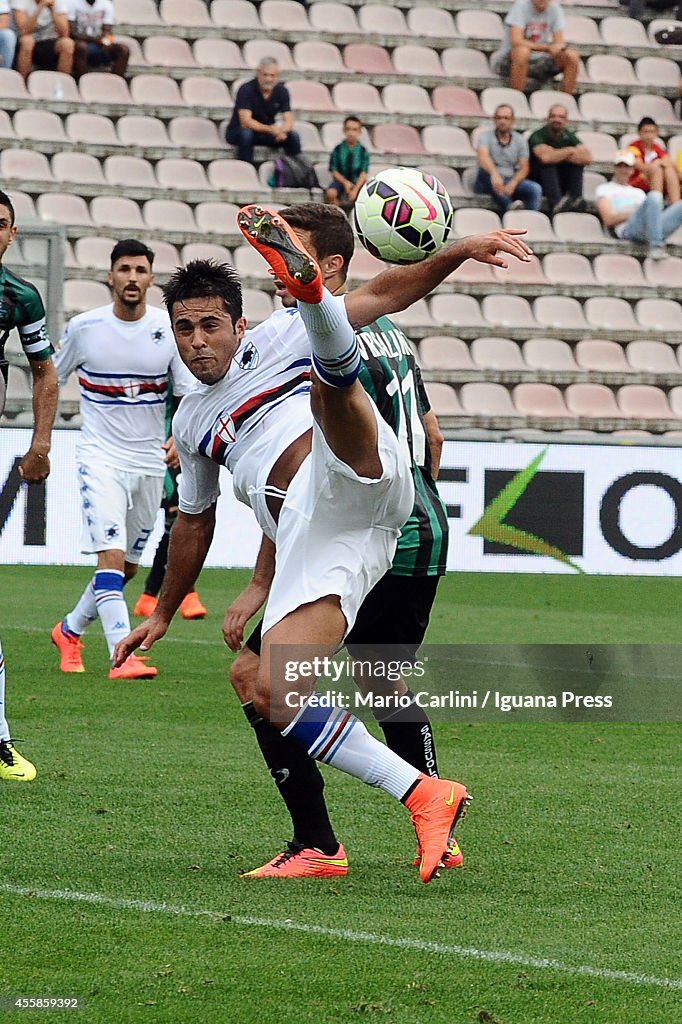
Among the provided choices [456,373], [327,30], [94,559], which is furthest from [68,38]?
[94,559]

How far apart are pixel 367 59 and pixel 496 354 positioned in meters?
5.00

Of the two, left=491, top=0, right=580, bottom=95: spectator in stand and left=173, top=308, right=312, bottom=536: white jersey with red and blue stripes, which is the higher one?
left=491, top=0, right=580, bottom=95: spectator in stand

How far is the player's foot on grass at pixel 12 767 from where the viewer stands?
6199 mm

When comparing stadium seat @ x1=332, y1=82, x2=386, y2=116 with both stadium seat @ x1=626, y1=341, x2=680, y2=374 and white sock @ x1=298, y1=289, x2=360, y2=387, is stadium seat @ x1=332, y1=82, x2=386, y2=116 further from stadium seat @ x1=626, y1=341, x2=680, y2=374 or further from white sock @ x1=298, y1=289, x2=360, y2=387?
white sock @ x1=298, y1=289, x2=360, y2=387

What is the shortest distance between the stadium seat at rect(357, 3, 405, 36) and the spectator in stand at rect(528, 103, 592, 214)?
2734 mm

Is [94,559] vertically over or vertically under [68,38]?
under

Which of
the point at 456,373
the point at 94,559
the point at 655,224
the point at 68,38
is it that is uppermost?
the point at 68,38

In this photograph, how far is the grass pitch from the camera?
3799mm

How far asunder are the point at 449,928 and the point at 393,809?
1.67 meters

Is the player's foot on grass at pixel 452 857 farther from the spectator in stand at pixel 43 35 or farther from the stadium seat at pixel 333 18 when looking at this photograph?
the stadium seat at pixel 333 18

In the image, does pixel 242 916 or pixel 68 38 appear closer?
pixel 242 916

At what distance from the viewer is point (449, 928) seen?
436cm

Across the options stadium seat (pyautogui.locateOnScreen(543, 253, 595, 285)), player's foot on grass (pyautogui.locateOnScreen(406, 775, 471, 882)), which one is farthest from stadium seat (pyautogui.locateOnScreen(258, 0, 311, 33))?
player's foot on grass (pyautogui.locateOnScreen(406, 775, 471, 882))

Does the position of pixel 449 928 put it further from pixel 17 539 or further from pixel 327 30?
pixel 327 30
